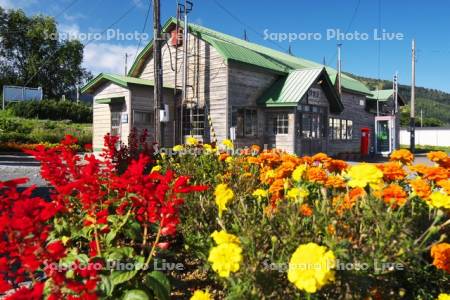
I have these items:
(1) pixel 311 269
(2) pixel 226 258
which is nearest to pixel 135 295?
(2) pixel 226 258

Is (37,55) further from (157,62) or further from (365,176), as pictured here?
(365,176)

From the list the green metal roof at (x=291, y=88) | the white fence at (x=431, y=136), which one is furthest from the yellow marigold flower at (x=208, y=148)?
the white fence at (x=431, y=136)

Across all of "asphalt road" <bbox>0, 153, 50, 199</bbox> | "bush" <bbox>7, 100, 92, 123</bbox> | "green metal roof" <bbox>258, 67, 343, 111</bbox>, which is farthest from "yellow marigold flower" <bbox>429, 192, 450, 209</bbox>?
"bush" <bbox>7, 100, 92, 123</bbox>

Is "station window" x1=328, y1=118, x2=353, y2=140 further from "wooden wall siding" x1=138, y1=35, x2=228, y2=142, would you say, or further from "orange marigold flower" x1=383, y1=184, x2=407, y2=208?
"orange marigold flower" x1=383, y1=184, x2=407, y2=208

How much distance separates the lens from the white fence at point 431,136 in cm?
4850

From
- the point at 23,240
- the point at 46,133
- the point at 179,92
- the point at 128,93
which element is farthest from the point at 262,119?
the point at 23,240

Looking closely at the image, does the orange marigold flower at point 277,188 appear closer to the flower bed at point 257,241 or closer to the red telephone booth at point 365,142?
the flower bed at point 257,241

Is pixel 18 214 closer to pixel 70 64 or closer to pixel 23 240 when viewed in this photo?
pixel 23 240

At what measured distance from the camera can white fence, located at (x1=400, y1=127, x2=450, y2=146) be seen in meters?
48.5

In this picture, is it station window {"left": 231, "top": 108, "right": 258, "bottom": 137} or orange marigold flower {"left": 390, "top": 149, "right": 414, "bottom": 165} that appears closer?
orange marigold flower {"left": 390, "top": 149, "right": 414, "bottom": 165}

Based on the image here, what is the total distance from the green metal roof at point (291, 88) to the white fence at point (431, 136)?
126ft

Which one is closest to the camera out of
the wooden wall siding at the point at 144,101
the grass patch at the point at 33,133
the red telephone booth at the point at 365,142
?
the wooden wall siding at the point at 144,101

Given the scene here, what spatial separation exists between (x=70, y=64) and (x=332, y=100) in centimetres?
4527

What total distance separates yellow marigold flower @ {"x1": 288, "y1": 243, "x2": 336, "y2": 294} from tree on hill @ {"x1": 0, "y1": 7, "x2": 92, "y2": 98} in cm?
5205
